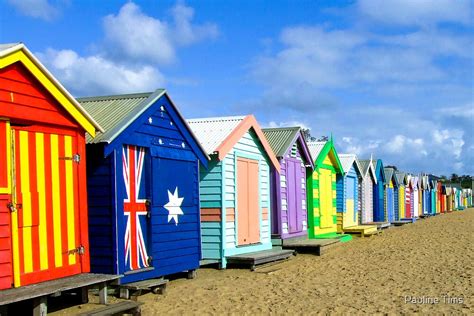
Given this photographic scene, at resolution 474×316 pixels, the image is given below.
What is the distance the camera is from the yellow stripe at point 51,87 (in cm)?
727

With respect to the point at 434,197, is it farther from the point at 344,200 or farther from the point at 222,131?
the point at 222,131

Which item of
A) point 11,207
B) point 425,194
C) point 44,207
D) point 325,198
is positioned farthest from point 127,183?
point 425,194

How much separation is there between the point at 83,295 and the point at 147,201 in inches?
86.1

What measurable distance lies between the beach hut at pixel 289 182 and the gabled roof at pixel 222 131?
1817mm

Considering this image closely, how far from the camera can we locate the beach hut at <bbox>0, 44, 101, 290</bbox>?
7.26 m

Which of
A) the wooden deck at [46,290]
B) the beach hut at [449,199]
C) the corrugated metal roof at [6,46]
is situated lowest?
the beach hut at [449,199]

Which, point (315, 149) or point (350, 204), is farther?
point (350, 204)

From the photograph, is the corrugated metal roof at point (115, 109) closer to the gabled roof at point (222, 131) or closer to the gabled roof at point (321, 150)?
the gabled roof at point (222, 131)

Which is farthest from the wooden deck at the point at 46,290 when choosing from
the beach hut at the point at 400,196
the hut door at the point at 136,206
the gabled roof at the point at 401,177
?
the gabled roof at the point at 401,177

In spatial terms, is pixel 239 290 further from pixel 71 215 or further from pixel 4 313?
pixel 4 313

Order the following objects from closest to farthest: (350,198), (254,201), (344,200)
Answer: (254,201) → (344,200) → (350,198)

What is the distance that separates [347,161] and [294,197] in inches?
302

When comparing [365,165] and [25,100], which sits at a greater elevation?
[25,100]

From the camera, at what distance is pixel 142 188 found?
10.2 meters
